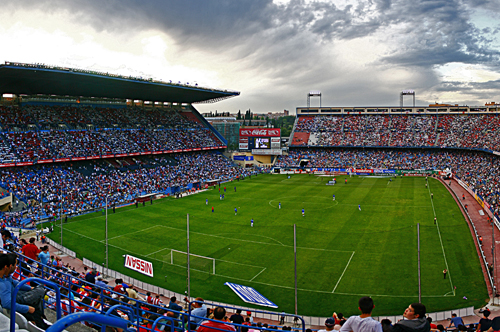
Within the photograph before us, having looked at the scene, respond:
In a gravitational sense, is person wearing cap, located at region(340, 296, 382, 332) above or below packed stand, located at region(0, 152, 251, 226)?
above

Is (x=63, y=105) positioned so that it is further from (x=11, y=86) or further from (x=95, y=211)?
(x=95, y=211)

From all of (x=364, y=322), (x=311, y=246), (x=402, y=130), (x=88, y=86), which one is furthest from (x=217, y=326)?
(x=402, y=130)

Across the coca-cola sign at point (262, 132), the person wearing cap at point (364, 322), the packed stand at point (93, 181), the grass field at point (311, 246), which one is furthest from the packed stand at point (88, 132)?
the person wearing cap at point (364, 322)

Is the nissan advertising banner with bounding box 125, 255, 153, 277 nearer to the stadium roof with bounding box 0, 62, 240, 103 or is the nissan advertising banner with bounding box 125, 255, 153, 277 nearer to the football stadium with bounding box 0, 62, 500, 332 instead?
the football stadium with bounding box 0, 62, 500, 332

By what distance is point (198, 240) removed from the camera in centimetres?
3253

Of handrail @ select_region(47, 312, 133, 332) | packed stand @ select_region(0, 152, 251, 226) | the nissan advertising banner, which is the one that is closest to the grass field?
the nissan advertising banner

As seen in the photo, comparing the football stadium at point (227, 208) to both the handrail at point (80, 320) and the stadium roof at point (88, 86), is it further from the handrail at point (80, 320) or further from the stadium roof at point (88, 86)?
the stadium roof at point (88, 86)

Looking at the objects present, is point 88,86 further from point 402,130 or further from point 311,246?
point 402,130

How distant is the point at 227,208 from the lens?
46000 millimetres

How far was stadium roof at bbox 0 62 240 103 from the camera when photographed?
5022 cm

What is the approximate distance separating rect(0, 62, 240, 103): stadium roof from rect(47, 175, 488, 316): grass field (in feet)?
77.2

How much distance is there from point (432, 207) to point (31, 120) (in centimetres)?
6107

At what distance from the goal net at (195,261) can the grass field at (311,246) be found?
11cm

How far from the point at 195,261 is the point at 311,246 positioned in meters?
10.3
